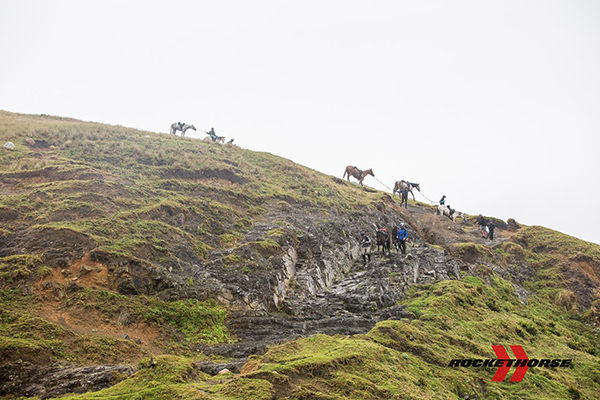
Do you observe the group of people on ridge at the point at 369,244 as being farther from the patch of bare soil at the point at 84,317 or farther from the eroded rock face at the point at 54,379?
the eroded rock face at the point at 54,379

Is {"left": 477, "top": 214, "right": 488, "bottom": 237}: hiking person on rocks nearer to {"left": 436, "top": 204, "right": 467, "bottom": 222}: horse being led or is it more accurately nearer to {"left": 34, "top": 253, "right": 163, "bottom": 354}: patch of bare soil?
{"left": 436, "top": 204, "right": 467, "bottom": 222}: horse being led

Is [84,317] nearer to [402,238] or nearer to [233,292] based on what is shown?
[233,292]

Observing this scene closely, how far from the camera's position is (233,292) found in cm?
1762

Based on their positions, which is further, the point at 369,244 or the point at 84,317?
the point at 369,244

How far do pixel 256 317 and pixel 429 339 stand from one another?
6749mm

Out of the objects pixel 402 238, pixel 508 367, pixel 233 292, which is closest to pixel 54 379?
pixel 233 292

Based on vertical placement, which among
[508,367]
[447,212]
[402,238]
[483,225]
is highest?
[447,212]

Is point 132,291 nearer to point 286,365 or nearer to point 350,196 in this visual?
point 286,365

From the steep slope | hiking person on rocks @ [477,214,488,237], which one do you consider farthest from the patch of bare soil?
hiking person on rocks @ [477,214,488,237]

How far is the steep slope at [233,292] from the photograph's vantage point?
10.6 m

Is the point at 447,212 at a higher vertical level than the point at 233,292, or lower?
higher

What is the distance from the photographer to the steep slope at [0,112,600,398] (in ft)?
34.9

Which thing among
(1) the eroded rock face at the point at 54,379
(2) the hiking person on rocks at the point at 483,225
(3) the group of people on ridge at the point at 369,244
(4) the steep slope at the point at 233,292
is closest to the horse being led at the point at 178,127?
(4) the steep slope at the point at 233,292

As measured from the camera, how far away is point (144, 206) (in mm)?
23141
